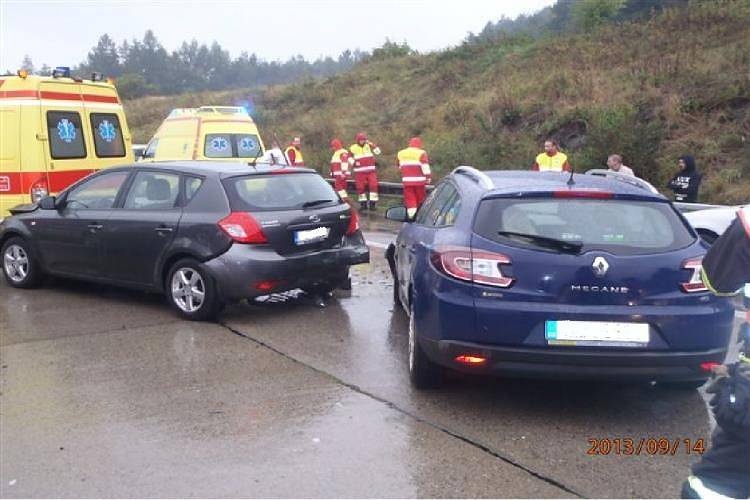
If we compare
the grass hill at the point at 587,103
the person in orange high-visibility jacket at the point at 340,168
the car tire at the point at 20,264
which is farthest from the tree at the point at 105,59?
the car tire at the point at 20,264

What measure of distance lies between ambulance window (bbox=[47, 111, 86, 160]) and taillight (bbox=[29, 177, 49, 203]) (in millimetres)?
394

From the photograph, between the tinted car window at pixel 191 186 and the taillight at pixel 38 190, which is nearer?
the tinted car window at pixel 191 186

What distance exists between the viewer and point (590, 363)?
14.5 ft

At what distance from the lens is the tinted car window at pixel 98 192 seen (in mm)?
7871

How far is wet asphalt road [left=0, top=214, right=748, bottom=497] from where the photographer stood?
12.8 ft

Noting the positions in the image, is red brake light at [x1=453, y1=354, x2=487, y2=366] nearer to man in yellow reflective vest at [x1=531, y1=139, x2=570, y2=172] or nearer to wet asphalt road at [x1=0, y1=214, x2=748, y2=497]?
wet asphalt road at [x1=0, y1=214, x2=748, y2=497]

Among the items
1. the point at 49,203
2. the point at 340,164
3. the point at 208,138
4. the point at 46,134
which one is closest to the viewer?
the point at 49,203

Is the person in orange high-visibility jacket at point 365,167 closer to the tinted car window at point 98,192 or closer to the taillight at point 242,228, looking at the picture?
the tinted car window at point 98,192

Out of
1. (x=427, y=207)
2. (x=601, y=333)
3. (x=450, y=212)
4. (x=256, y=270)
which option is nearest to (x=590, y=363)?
(x=601, y=333)

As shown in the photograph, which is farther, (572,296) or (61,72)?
(61,72)

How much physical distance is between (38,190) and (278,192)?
13.3ft

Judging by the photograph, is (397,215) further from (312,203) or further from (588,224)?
(588,224)
